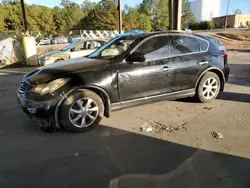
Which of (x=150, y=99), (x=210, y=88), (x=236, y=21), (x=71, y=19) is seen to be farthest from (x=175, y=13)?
(x=236, y=21)

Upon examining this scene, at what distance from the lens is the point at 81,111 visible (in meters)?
3.92

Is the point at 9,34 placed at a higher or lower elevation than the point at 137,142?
higher

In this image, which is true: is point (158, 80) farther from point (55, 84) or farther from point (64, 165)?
point (64, 165)

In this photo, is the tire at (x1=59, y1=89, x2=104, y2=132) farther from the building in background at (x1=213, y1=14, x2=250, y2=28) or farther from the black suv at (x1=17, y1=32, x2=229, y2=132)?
the building in background at (x1=213, y1=14, x2=250, y2=28)

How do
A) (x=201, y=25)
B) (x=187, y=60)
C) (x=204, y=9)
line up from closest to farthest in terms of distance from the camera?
(x=187, y=60) → (x=201, y=25) → (x=204, y=9)

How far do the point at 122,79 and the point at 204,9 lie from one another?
113 metres

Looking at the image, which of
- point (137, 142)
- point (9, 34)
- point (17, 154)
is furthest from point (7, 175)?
point (9, 34)

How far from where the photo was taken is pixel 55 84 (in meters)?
3.74

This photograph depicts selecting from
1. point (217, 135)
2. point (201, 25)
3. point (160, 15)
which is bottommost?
point (217, 135)

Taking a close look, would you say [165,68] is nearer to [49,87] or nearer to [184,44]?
[184,44]

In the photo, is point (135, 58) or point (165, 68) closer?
point (135, 58)

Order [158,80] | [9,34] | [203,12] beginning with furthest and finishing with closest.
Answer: [203,12]
[9,34]
[158,80]

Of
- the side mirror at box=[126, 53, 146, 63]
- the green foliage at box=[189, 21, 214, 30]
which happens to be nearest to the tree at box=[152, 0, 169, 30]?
the green foliage at box=[189, 21, 214, 30]

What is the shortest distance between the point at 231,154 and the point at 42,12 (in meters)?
51.6
